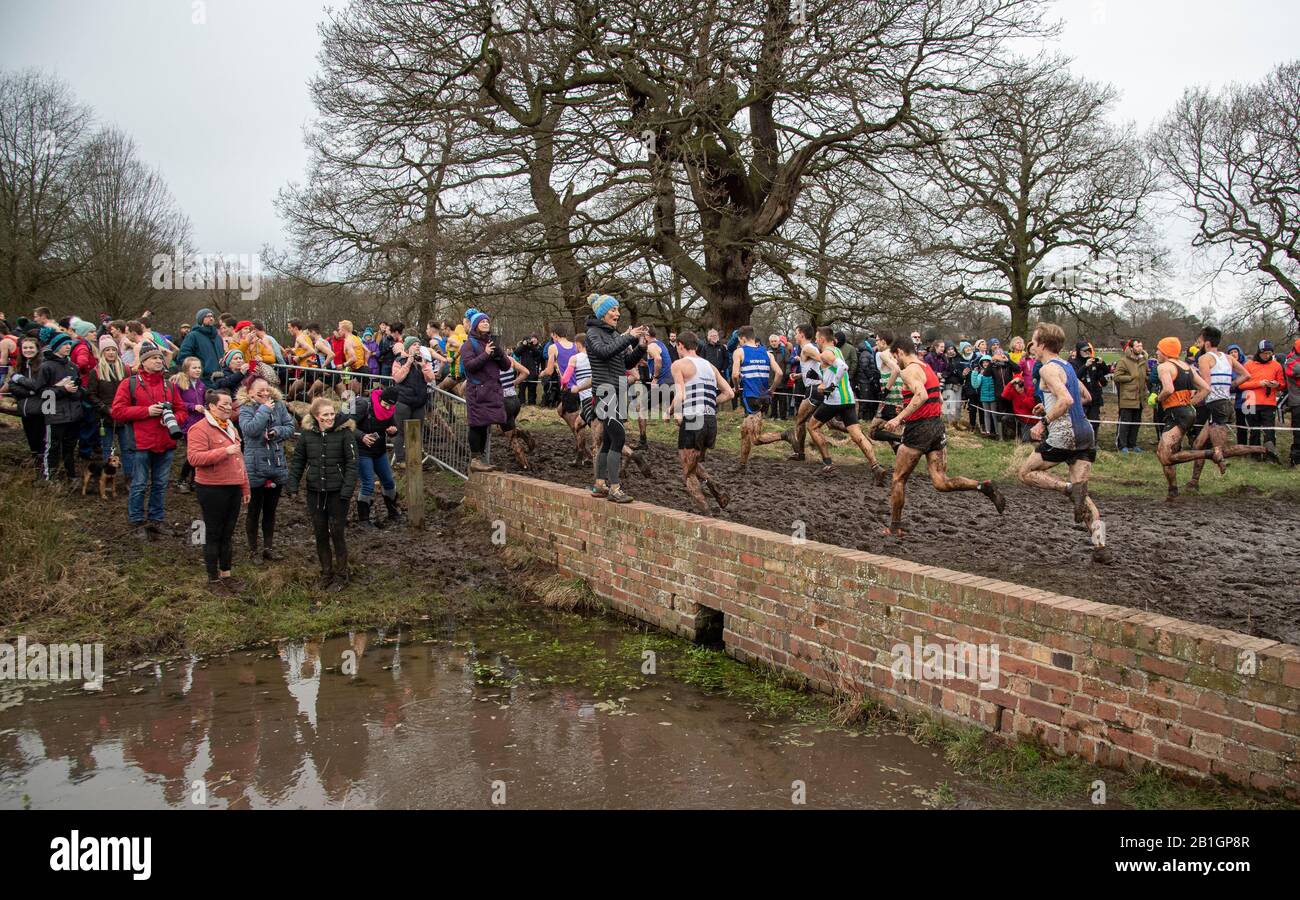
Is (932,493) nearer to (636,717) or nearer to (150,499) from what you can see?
(636,717)

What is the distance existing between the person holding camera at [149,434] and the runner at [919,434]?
749 cm

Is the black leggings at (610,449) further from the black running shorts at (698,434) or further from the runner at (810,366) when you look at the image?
the runner at (810,366)

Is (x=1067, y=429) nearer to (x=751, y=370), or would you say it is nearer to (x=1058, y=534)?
(x=1058, y=534)

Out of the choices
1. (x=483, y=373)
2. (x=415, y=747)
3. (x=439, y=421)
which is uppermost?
(x=483, y=373)

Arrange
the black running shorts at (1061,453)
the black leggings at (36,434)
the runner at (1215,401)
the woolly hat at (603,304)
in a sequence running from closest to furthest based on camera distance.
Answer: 1. the black running shorts at (1061,453)
2. the woolly hat at (603,304)
3. the black leggings at (36,434)
4. the runner at (1215,401)

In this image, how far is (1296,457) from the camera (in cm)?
1450

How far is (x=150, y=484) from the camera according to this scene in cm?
984

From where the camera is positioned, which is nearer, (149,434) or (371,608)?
(371,608)

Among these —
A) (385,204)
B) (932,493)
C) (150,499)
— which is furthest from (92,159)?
(932,493)

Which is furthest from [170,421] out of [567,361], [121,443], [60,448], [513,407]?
[567,361]

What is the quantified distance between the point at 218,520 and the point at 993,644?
6969mm

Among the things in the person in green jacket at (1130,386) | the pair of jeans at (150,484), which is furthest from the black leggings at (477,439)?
the person in green jacket at (1130,386)

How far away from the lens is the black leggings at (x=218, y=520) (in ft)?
27.7

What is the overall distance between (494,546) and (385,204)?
39.0ft
